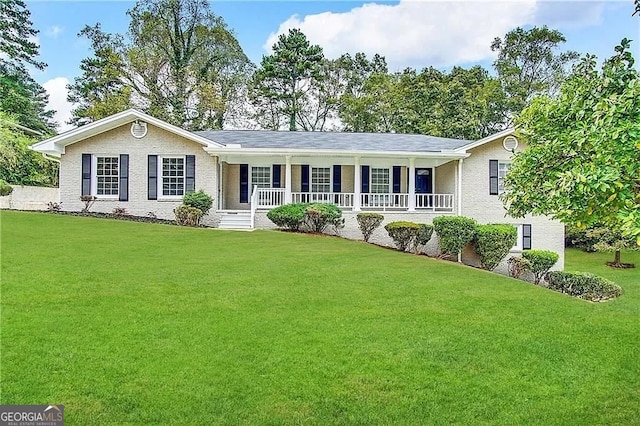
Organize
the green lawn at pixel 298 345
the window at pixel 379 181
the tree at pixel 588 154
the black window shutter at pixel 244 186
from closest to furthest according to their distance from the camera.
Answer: the tree at pixel 588 154 → the green lawn at pixel 298 345 → the black window shutter at pixel 244 186 → the window at pixel 379 181

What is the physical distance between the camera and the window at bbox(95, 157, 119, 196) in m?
18.9

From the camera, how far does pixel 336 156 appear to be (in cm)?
1914

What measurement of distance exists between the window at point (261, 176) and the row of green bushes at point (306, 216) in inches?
115

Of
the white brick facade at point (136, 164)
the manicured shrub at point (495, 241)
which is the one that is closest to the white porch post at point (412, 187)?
the manicured shrub at point (495, 241)

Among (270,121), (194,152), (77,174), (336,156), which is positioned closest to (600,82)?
(336,156)

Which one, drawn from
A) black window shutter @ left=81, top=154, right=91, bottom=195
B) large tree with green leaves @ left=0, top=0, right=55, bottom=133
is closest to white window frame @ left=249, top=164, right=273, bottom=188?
black window shutter @ left=81, top=154, right=91, bottom=195

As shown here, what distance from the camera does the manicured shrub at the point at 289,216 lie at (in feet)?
57.6

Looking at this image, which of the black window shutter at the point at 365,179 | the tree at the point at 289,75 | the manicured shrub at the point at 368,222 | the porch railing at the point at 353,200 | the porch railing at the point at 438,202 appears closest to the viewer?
the manicured shrub at the point at 368,222

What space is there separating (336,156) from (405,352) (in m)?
13.3

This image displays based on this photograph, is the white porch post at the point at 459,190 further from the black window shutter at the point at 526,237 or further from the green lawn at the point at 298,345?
the green lawn at the point at 298,345

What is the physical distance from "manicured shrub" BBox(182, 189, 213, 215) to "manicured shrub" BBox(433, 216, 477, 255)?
869 centimetres

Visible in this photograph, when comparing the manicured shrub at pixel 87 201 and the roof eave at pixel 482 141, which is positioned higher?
the roof eave at pixel 482 141

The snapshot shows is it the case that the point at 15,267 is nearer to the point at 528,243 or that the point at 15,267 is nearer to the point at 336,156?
the point at 336,156

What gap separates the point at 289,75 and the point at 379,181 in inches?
751
